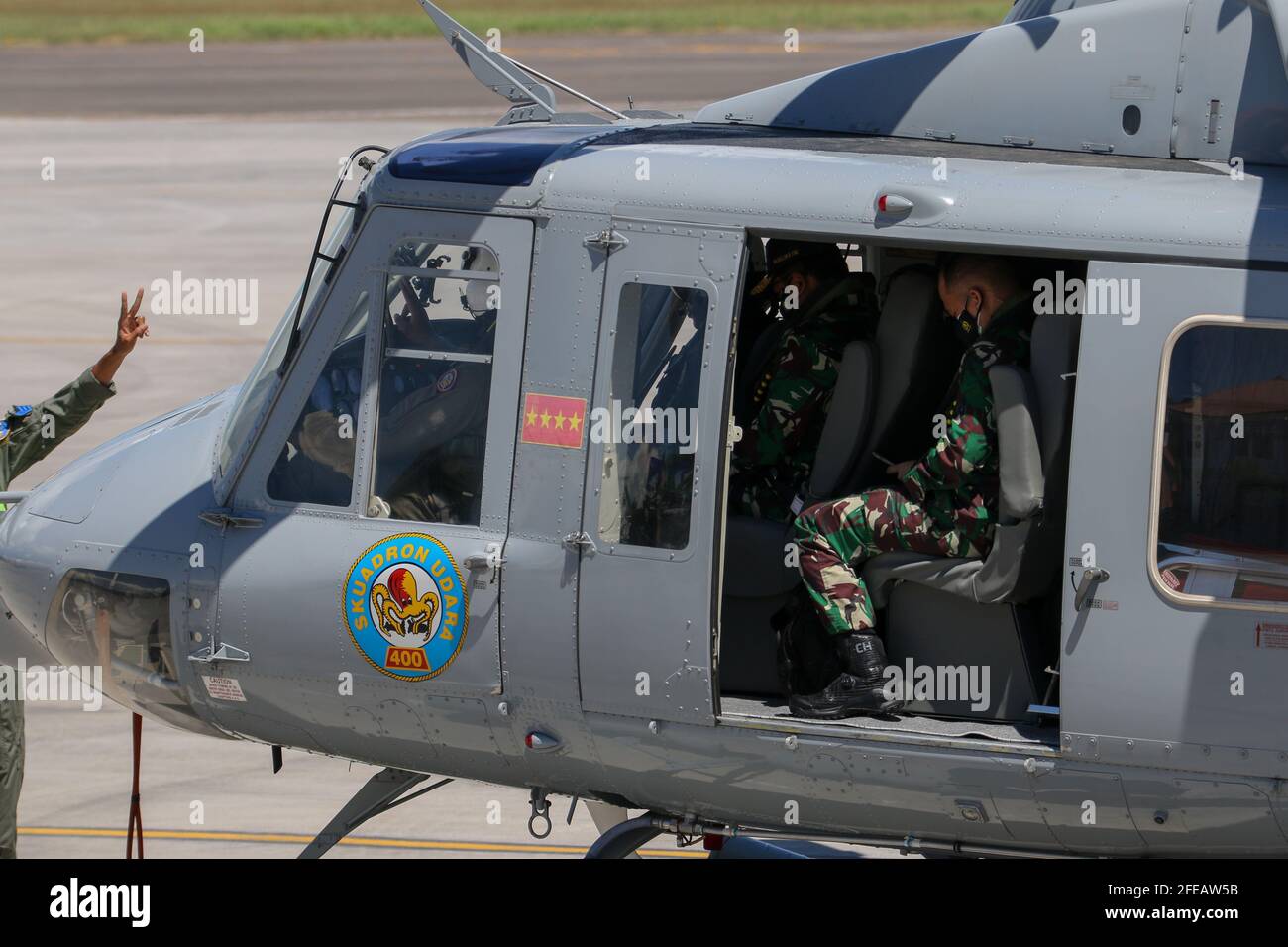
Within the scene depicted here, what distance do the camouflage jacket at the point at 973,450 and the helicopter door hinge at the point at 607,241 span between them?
131 centimetres

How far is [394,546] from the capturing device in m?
6.01

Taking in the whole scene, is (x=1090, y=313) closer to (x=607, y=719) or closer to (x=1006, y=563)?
(x=1006, y=563)

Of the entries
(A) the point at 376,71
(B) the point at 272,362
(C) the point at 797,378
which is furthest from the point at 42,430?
(A) the point at 376,71

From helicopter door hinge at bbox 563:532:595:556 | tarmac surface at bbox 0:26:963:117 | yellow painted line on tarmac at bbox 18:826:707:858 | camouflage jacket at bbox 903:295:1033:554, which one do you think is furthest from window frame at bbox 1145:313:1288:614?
tarmac surface at bbox 0:26:963:117

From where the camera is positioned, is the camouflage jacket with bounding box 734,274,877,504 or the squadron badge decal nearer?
the squadron badge decal

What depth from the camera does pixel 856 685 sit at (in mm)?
5879

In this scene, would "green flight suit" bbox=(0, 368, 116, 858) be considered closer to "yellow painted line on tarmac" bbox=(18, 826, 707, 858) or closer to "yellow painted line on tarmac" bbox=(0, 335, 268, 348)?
"yellow painted line on tarmac" bbox=(18, 826, 707, 858)

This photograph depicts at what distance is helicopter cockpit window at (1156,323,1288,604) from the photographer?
537cm

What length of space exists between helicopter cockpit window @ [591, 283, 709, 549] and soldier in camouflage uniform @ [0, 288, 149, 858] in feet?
9.68

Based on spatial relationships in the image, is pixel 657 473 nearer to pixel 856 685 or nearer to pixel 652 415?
pixel 652 415

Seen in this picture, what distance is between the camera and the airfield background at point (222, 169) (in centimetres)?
922
